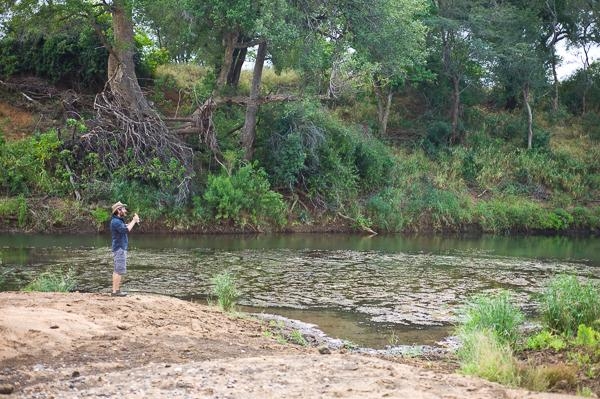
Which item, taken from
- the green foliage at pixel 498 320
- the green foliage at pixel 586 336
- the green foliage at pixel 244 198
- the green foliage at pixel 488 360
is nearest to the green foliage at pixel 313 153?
the green foliage at pixel 244 198

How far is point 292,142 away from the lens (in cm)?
3272

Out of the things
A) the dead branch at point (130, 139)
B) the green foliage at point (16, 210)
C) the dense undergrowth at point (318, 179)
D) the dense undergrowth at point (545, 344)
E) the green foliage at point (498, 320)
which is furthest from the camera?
the dead branch at point (130, 139)

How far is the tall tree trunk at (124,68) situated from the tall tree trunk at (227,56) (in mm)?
3572

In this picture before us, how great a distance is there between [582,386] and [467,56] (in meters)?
34.6

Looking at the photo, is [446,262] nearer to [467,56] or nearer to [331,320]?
[331,320]

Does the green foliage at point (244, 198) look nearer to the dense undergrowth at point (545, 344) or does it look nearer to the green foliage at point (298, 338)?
the green foliage at point (298, 338)

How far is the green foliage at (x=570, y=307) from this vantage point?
12320 mm

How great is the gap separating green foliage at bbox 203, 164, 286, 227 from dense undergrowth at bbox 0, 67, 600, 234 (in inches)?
2.0

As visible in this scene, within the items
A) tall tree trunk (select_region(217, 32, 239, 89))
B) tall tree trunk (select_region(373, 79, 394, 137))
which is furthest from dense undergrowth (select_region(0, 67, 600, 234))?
tall tree trunk (select_region(217, 32, 239, 89))

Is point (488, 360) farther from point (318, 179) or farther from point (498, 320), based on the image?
point (318, 179)

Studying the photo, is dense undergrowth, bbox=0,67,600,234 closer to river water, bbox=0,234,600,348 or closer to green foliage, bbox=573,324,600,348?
river water, bbox=0,234,600,348

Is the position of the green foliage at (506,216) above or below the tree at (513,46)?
below

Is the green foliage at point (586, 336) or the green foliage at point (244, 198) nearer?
the green foliage at point (586, 336)

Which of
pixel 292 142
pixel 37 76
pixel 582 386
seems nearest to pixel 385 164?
pixel 292 142
